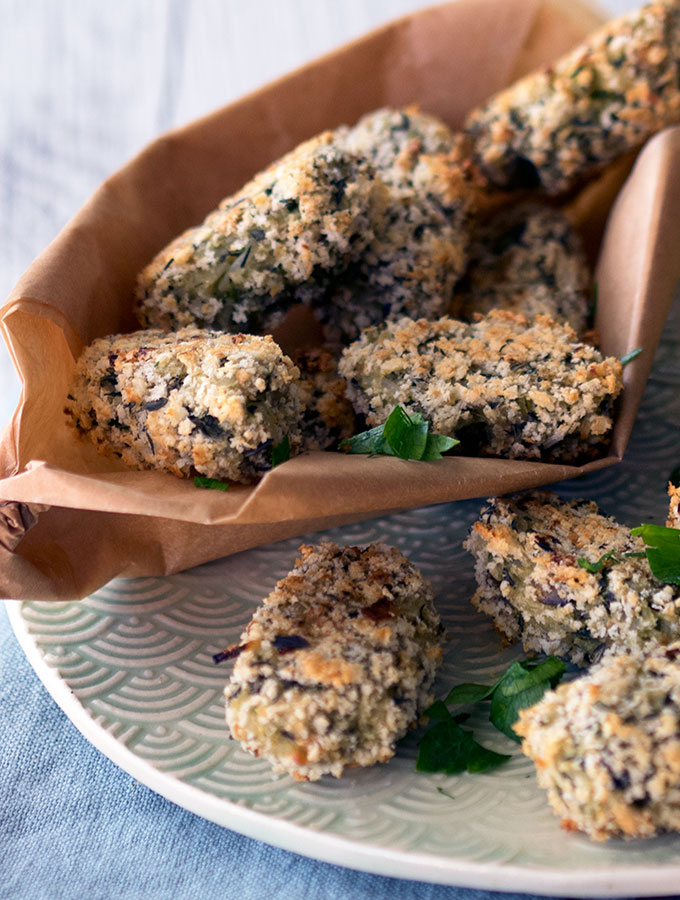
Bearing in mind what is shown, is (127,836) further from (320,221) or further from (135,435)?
(320,221)

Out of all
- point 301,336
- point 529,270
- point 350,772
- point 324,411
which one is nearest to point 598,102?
point 529,270

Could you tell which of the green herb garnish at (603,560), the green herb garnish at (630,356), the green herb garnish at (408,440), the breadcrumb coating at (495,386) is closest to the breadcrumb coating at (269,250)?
the breadcrumb coating at (495,386)

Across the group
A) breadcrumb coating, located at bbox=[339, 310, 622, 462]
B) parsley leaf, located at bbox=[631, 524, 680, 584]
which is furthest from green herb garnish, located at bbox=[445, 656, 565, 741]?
breadcrumb coating, located at bbox=[339, 310, 622, 462]

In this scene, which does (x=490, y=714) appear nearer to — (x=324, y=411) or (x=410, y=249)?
(x=324, y=411)

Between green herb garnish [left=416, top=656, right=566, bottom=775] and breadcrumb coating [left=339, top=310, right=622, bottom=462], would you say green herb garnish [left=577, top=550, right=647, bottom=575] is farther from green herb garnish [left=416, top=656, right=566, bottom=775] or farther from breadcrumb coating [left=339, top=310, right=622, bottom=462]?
breadcrumb coating [left=339, top=310, right=622, bottom=462]

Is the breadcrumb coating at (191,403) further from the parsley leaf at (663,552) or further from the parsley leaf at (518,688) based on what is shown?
the parsley leaf at (663,552)

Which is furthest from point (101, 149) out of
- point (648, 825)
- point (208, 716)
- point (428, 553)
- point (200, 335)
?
point (648, 825)
